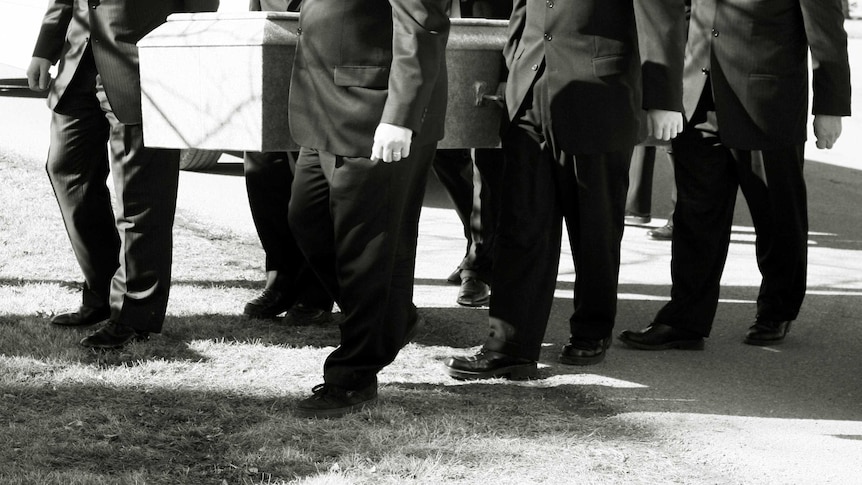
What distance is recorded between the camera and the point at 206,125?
422 cm

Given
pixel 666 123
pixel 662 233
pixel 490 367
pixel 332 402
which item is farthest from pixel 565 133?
pixel 662 233

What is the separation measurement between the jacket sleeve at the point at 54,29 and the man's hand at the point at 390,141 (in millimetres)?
1839

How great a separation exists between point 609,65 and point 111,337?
2.14 metres

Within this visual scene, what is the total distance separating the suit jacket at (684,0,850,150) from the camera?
4859mm

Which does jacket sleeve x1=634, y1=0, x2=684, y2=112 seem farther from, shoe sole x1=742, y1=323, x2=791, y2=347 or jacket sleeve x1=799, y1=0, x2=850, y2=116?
shoe sole x1=742, y1=323, x2=791, y2=347

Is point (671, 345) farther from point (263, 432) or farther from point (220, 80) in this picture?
point (220, 80)

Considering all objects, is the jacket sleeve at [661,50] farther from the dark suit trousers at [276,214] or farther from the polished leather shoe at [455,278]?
the polished leather shoe at [455,278]

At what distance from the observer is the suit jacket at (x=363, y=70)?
11.9 ft

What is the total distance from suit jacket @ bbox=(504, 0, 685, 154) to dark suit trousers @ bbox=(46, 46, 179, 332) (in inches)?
55.3

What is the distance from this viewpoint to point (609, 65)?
4.40 metres

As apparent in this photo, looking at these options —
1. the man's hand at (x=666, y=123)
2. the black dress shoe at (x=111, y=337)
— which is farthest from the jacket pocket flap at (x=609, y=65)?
the black dress shoe at (x=111, y=337)

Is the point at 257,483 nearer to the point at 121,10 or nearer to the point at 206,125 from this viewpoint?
the point at 206,125

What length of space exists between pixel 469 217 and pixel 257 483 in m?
3.02

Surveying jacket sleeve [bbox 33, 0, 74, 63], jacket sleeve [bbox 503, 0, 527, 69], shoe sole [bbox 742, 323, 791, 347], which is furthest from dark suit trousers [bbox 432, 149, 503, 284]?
jacket sleeve [bbox 33, 0, 74, 63]
